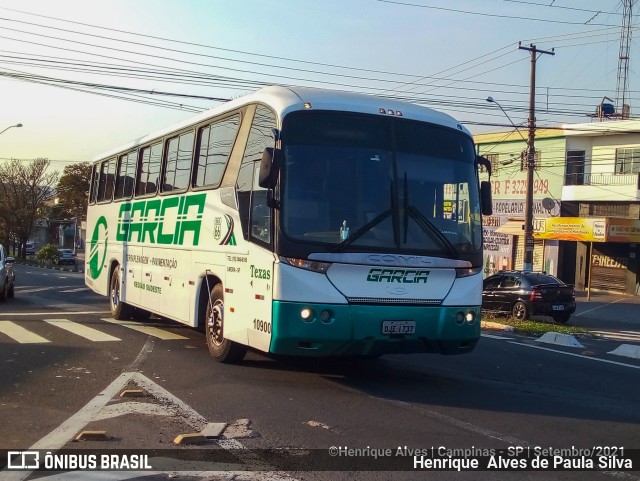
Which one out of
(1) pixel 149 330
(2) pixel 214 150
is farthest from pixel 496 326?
(2) pixel 214 150

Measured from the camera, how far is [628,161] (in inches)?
1467

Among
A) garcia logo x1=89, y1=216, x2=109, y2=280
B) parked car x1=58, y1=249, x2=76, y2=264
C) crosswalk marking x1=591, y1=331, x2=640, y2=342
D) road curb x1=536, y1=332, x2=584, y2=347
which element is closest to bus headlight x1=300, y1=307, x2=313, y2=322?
road curb x1=536, y1=332, x2=584, y2=347

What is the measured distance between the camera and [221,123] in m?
10.7

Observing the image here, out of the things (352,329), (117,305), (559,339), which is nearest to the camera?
(352,329)

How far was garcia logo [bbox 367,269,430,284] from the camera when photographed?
8.41m

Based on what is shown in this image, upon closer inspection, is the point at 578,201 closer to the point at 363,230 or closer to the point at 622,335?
the point at 622,335

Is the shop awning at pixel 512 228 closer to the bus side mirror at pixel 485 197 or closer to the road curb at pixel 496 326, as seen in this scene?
the road curb at pixel 496 326

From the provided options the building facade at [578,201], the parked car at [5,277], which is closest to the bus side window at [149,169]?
the parked car at [5,277]

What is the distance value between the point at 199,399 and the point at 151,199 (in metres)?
6.30

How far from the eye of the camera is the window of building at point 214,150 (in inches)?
404

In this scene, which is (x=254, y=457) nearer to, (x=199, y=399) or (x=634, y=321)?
(x=199, y=399)

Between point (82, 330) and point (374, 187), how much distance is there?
25.0ft

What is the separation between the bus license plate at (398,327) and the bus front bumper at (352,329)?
34 millimetres

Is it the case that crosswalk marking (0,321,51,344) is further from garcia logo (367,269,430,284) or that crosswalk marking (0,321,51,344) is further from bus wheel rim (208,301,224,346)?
garcia logo (367,269,430,284)
